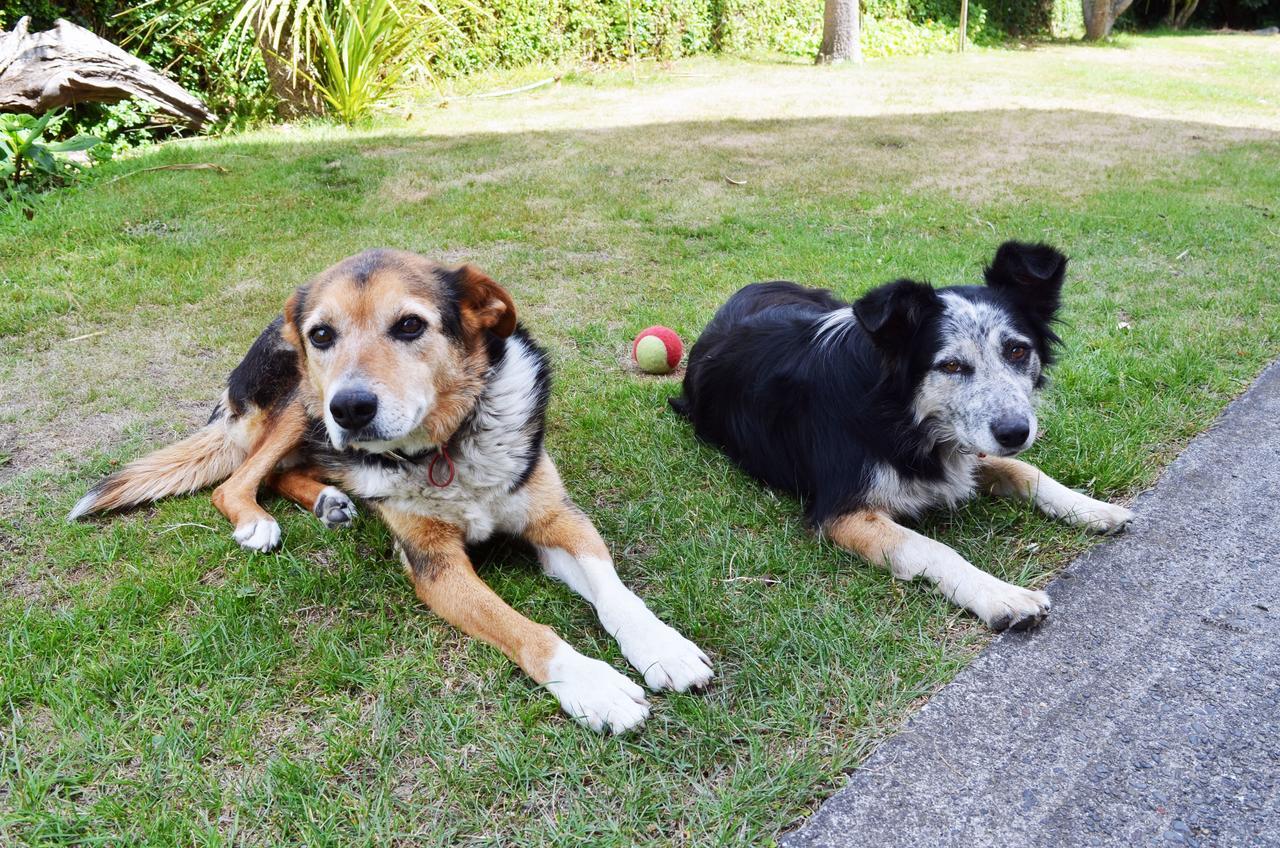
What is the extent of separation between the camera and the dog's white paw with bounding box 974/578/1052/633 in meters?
2.66

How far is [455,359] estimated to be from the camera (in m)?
3.02

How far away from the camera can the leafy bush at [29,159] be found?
7531 millimetres

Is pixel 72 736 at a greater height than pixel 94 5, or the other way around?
pixel 94 5

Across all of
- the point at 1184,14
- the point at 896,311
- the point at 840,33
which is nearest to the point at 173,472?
the point at 896,311

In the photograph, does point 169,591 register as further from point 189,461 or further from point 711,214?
point 711,214

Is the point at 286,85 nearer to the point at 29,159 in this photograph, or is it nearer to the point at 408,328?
the point at 29,159

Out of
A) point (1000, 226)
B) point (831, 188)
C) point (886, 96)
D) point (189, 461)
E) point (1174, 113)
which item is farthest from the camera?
point (886, 96)

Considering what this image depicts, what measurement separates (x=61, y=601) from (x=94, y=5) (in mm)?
10115

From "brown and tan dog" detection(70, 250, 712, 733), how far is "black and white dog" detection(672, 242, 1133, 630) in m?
0.93

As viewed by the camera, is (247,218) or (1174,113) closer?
(247,218)

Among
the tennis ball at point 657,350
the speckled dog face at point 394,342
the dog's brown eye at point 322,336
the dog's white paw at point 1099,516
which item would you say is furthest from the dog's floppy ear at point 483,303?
the dog's white paw at point 1099,516

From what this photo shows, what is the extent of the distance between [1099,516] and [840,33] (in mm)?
15000

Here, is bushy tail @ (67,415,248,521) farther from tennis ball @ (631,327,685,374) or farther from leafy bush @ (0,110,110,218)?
leafy bush @ (0,110,110,218)

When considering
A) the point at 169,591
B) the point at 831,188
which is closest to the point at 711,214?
the point at 831,188
